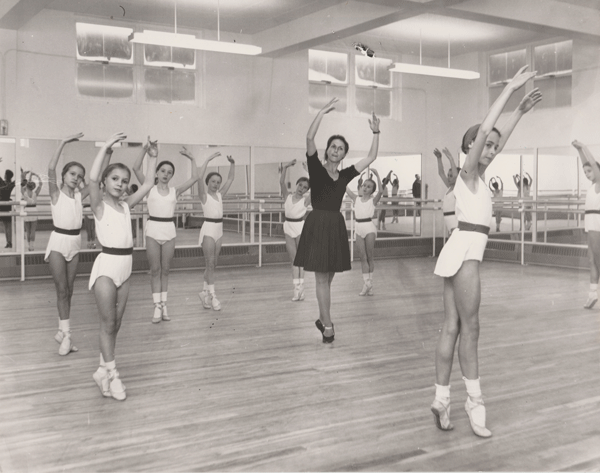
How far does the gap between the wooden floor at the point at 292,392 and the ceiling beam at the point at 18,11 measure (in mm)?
3402

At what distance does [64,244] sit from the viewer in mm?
4184

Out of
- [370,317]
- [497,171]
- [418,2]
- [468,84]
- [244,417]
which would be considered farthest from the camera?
[468,84]

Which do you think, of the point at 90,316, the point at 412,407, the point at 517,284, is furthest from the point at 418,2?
the point at 412,407

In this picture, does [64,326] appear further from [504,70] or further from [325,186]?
[504,70]

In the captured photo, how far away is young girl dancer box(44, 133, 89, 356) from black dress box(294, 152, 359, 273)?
1.49 meters

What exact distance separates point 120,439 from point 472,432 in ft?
4.88

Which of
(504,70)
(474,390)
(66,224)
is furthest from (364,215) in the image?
(504,70)

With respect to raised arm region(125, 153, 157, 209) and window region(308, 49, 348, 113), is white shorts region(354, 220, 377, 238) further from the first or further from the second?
window region(308, 49, 348, 113)

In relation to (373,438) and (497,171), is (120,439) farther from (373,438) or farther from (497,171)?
(497,171)

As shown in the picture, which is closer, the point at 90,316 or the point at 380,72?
the point at 90,316

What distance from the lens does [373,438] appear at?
8.89 feet

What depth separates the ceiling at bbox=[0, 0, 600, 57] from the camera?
25.9 feet

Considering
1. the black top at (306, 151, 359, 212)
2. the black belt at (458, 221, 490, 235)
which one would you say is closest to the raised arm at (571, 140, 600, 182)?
the black top at (306, 151, 359, 212)

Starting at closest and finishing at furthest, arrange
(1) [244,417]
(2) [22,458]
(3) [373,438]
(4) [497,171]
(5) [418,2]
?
(2) [22,458]
(3) [373,438]
(1) [244,417]
(5) [418,2]
(4) [497,171]
